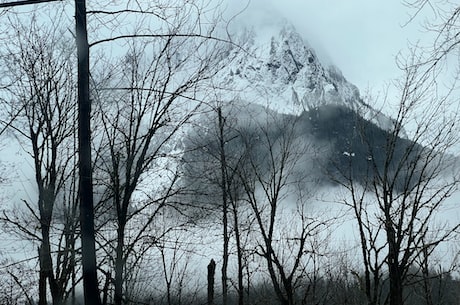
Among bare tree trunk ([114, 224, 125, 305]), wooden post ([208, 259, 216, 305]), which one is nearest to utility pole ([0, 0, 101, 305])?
bare tree trunk ([114, 224, 125, 305])

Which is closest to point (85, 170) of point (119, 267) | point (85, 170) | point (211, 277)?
point (85, 170)

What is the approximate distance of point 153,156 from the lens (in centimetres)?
914

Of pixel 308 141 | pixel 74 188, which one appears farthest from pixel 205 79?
pixel 308 141

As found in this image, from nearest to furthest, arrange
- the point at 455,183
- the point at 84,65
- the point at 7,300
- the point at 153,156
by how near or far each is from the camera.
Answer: the point at 84,65
the point at 153,156
the point at 455,183
the point at 7,300

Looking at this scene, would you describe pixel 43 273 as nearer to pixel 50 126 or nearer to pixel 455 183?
pixel 50 126

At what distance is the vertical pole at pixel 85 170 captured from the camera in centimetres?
521

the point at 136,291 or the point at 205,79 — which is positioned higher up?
the point at 205,79

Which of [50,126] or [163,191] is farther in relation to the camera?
[50,126]

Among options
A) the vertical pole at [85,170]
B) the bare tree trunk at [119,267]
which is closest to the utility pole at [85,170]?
the vertical pole at [85,170]

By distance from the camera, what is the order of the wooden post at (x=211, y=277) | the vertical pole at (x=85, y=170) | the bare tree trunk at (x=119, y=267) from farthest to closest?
the wooden post at (x=211, y=277), the bare tree trunk at (x=119, y=267), the vertical pole at (x=85, y=170)

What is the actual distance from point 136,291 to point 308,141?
6.77 m

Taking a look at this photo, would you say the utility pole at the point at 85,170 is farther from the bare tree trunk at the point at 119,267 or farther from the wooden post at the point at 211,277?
the wooden post at the point at 211,277

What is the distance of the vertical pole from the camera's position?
5215mm

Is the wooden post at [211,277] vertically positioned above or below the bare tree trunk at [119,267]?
above
